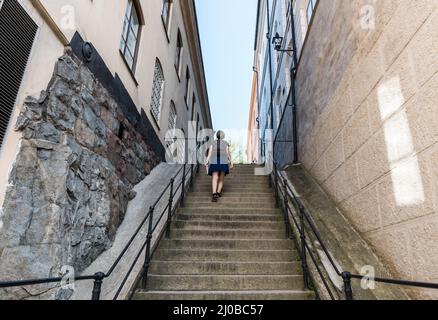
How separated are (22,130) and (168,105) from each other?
6.93m

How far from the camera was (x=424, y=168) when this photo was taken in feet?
7.48

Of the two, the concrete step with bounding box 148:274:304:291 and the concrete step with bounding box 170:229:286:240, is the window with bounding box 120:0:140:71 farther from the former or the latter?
the concrete step with bounding box 148:274:304:291

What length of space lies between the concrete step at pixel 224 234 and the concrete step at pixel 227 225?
189 mm

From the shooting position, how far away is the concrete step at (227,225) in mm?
4430

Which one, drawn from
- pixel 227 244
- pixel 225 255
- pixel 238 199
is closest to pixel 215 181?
Result: pixel 238 199

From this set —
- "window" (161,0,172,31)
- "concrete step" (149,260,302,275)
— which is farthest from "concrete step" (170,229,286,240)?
"window" (161,0,172,31)

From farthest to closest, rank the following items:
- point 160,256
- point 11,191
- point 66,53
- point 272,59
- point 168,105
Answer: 1. point 272,59
2. point 168,105
3. point 160,256
4. point 66,53
5. point 11,191

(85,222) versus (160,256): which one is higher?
(85,222)

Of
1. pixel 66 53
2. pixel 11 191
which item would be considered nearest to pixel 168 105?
pixel 66 53

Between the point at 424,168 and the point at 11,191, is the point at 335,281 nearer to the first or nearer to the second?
the point at 424,168

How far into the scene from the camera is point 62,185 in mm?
3102

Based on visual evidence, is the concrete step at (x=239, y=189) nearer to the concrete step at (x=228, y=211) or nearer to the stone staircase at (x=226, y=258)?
the stone staircase at (x=226, y=258)

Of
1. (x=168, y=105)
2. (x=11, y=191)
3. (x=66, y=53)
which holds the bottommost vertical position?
(x=11, y=191)

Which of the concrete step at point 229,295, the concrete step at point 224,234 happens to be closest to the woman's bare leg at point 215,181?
the concrete step at point 224,234
